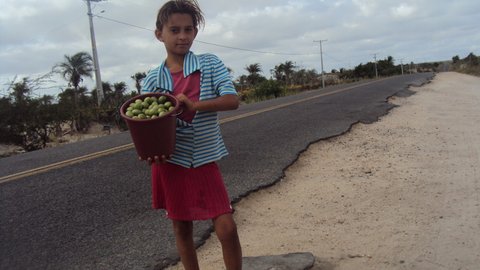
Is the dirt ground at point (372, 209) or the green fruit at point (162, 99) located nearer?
the green fruit at point (162, 99)

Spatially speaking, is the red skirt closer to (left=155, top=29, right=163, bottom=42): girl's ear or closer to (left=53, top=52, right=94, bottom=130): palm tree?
(left=155, top=29, right=163, bottom=42): girl's ear

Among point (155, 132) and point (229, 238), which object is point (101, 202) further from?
point (155, 132)

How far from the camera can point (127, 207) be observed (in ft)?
17.1

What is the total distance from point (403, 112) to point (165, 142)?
499 inches

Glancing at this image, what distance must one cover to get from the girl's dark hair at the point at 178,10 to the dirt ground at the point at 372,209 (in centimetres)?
192

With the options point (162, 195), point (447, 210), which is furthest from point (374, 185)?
point (162, 195)

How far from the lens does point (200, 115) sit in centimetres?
256

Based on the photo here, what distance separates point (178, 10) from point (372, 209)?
3261 millimetres

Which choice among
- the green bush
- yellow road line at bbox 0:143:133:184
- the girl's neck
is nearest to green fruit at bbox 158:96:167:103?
the girl's neck

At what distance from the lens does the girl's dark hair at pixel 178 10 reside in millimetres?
2578

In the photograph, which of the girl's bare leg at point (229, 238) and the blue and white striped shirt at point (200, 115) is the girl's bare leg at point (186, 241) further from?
the blue and white striped shirt at point (200, 115)

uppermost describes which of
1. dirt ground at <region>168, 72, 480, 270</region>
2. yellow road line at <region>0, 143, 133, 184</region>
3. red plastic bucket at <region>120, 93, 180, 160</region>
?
red plastic bucket at <region>120, 93, 180, 160</region>

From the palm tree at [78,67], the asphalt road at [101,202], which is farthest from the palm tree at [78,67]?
the asphalt road at [101,202]

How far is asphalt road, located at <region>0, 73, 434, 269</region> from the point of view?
400 cm
